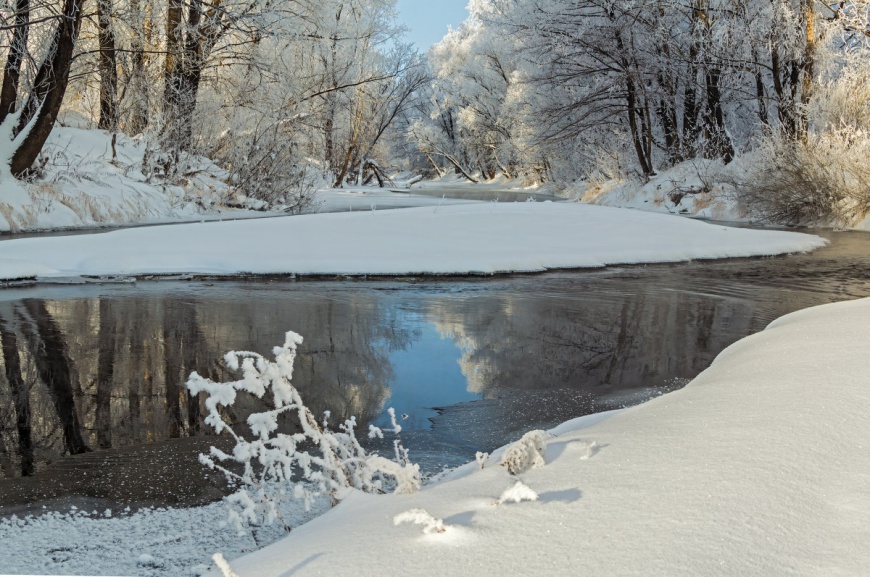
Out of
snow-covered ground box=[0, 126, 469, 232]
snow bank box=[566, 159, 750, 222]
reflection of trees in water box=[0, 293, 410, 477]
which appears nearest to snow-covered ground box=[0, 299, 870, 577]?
reflection of trees in water box=[0, 293, 410, 477]

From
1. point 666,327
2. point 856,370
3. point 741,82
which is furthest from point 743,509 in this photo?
point 741,82

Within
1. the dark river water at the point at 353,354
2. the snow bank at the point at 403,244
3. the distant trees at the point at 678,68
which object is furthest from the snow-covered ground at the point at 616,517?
the distant trees at the point at 678,68

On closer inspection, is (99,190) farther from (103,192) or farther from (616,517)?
(616,517)

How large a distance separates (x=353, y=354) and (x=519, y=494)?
3.08 meters

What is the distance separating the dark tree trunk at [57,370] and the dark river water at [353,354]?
0.02 meters

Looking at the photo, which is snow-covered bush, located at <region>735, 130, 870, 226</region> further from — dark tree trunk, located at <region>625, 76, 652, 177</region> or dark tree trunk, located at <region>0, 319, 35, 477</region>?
dark tree trunk, located at <region>0, 319, 35, 477</region>

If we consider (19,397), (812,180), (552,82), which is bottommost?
(19,397)

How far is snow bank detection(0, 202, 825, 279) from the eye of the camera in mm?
8188

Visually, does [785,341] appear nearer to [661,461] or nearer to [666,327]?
[666,327]

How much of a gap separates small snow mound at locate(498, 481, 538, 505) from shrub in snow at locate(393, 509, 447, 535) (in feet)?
0.59

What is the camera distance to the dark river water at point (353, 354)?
124 inches

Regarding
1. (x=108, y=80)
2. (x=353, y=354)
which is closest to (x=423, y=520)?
(x=353, y=354)

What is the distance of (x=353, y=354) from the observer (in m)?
4.89

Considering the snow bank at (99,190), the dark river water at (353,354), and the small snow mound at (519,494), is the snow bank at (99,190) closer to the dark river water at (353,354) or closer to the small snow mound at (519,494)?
the dark river water at (353,354)
